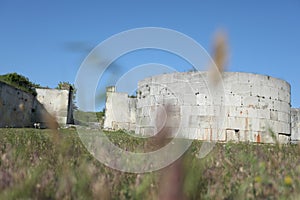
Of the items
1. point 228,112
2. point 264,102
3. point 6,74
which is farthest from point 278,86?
point 6,74

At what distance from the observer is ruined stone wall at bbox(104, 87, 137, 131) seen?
A: 2380 cm

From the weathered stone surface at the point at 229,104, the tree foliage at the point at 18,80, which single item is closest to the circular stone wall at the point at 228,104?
the weathered stone surface at the point at 229,104

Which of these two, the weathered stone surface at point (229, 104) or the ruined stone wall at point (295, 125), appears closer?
the weathered stone surface at point (229, 104)

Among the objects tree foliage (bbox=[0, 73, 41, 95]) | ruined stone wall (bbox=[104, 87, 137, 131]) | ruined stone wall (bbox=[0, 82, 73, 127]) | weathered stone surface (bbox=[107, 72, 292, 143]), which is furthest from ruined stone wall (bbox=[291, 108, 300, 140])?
tree foliage (bbox=[0, 73, 41, 95])

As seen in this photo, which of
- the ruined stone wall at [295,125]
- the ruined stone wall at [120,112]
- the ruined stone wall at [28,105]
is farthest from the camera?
the ruined stone wall at [120,112]

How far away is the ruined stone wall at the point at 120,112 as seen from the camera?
23.8m

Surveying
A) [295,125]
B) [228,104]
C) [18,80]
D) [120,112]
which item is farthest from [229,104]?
[18,80]

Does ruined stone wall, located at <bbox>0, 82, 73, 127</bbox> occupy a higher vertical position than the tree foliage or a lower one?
lower

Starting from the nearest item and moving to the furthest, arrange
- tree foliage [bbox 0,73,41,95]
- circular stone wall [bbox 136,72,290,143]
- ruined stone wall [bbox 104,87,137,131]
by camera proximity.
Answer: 1. circular stone wall [bbox 136,72,290,143]
2. ruined stone wall [bbox 104,87,137,131]
3. tree foliage [bbox 0,73,41,95]

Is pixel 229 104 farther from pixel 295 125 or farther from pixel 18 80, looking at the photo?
pixel 18 80

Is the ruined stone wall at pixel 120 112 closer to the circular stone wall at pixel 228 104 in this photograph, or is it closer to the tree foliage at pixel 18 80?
the circular stone wall at pixel 228 104

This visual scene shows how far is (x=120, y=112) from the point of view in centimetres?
2442

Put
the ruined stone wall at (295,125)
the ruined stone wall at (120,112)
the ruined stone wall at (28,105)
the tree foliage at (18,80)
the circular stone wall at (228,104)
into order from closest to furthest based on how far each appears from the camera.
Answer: the circular stone wall at (228,104)
the ruined stone wall at (295,125)
the ruined stone wall at (28,105)
the ruined stone wall at (120,112)
the tree foliage at (18,80)

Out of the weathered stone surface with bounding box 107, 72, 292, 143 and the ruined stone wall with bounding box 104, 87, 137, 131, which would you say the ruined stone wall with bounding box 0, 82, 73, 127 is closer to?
the ruined stone wall with bounding box 104, 87, 137, 131
